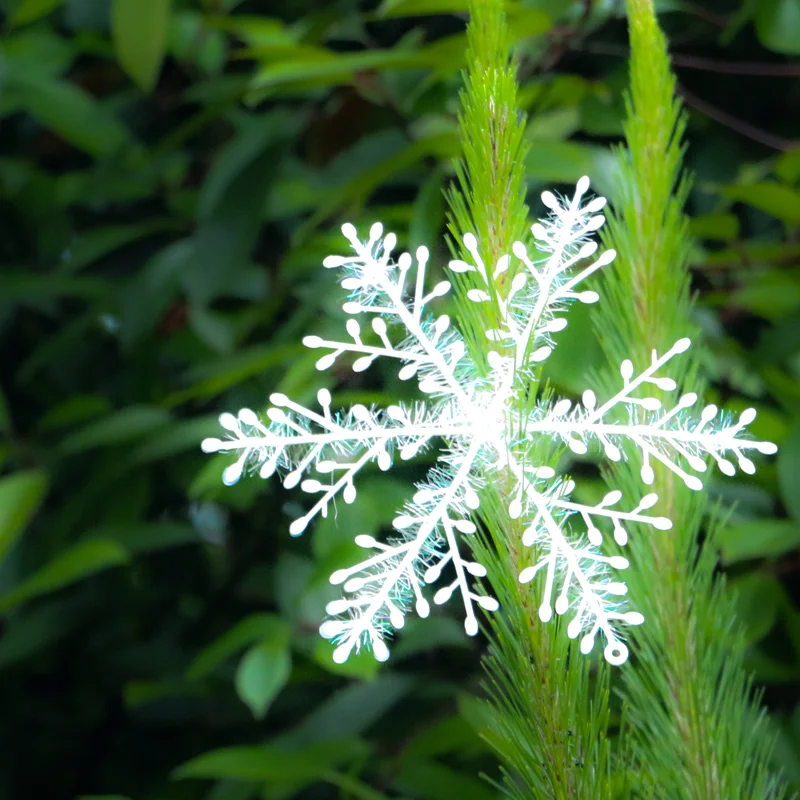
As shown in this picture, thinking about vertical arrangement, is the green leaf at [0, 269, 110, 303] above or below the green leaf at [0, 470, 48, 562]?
above

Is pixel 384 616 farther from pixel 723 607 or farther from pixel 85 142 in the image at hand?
pixel 85 142

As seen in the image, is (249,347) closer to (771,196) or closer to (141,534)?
(141,534)

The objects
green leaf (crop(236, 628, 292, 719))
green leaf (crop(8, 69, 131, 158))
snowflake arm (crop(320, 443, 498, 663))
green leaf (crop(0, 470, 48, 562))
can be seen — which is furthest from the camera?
green leaf (crop(8, 69, 131, 158))

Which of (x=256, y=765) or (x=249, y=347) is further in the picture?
(x=249, y=347)

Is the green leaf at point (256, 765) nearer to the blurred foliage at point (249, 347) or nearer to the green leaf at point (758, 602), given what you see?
the blurred foliage at point (249, 347)

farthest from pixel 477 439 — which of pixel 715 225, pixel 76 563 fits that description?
pixel 715 225

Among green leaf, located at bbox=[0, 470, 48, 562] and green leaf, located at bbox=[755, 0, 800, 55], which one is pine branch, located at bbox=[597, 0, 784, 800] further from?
green leaf, located at bbox=[0, 470, 48, 562]

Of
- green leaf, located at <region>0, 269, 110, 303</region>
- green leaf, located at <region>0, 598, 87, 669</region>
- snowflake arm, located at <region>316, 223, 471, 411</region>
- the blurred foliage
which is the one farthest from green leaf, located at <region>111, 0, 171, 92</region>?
snowflake arm, located at <region>316, 223, 471, 411</region>
